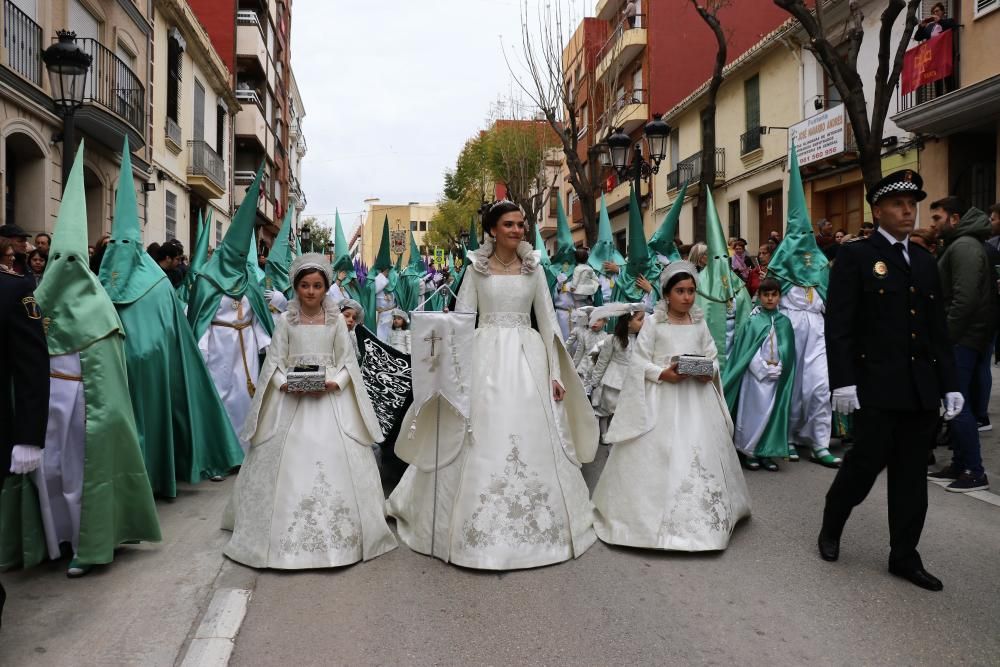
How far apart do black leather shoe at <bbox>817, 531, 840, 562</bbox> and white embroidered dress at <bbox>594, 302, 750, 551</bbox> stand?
506 mm

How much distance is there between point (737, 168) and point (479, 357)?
2058cm

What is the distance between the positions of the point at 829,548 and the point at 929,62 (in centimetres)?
1332

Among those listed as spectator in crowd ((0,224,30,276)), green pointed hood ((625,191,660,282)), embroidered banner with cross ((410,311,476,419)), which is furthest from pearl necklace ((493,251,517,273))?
green pointed hood ((625,191,660,282))

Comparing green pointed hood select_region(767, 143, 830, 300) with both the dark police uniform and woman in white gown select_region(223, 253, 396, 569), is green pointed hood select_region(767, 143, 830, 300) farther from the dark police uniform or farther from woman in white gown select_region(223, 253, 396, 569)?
the dark police uniform

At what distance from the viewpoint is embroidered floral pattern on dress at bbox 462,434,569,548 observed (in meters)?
4.36

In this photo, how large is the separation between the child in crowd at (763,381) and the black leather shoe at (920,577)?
2714mm

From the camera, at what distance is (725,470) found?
4.85 m

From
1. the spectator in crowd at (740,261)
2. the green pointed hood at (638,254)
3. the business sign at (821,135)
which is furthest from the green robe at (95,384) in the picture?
the business sign at (821,135)

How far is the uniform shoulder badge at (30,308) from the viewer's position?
3.12 m

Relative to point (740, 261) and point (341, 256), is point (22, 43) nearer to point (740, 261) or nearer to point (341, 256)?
point (341, 256)

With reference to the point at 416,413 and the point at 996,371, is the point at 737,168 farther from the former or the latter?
the point at 416,413

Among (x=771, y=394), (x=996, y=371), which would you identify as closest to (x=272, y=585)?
(x=771, y=394)

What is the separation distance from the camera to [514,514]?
4387 mm

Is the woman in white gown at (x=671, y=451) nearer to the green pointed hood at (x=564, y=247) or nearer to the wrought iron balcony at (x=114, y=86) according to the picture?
the green pointed hood at (x=564, y=247)
